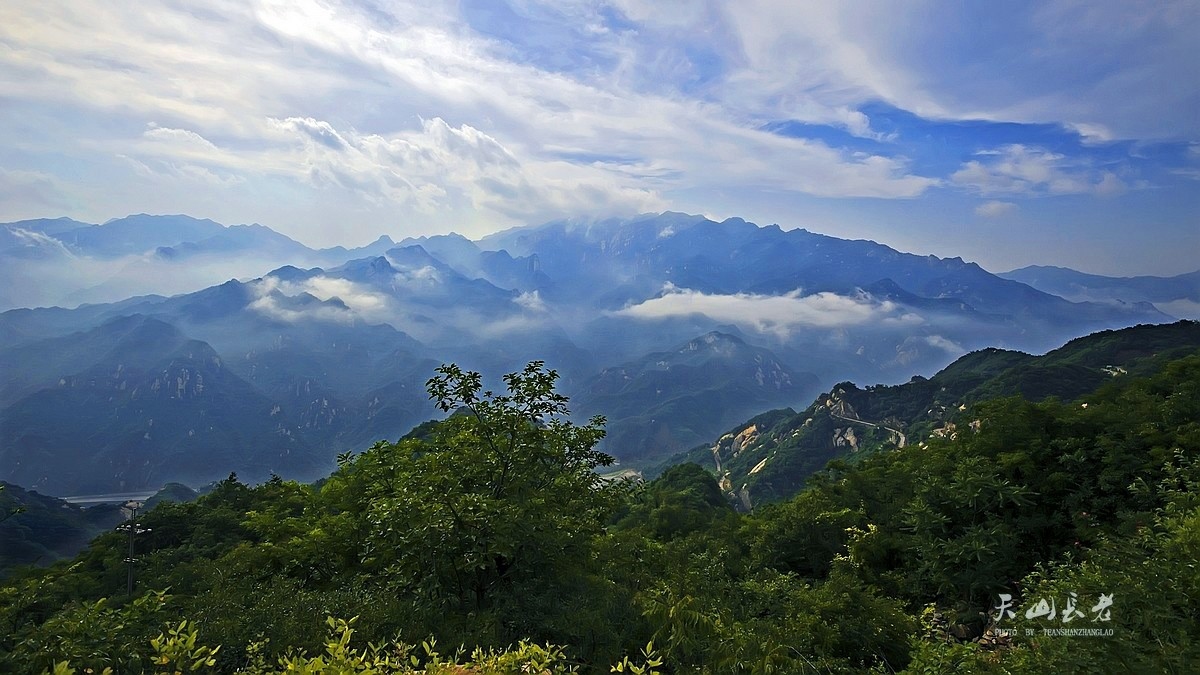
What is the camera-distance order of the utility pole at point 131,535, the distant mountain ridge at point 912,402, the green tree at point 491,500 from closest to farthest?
1. the green tree at point 491,500
2. the utility pole at point 131,535
3. the distant mountain ridge at point 912,402

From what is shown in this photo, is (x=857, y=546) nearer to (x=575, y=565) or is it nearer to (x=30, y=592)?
(x=575, y=565)

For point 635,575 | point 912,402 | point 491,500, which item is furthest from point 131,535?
point 912,402

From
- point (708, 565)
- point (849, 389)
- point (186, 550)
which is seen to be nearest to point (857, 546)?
point (708, 565)

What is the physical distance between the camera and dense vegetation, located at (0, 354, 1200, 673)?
21.1 ft

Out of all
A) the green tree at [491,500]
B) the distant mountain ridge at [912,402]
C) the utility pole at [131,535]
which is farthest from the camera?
the distant mountain ridge at [912,402]

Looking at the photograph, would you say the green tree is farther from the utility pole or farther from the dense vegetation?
the utility pole

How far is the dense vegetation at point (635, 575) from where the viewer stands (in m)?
6.42

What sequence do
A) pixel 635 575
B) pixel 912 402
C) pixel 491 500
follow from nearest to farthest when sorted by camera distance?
pixel 491 500, pixel 635 575, pixel 912 402

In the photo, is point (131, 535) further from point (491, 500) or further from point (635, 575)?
point (491, 500)

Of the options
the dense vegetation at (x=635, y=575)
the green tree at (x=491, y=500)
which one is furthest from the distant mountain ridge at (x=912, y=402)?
the green tree at (x=491, y=500)

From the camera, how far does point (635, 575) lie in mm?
13242

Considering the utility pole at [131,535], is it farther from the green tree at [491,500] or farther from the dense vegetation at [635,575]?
the green tree at [491,500]

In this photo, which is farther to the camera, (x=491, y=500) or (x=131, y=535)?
(x=131, y=535)

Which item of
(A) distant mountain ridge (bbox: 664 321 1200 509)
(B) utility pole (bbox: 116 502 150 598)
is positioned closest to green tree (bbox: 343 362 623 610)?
(B) utility pole (bbox: 116 502 150 598)
